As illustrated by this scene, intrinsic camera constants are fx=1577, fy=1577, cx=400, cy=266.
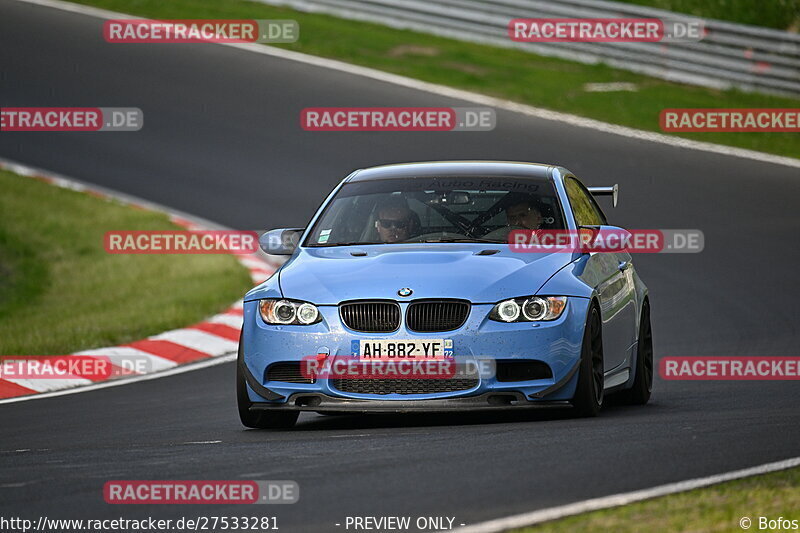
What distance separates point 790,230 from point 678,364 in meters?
6.02

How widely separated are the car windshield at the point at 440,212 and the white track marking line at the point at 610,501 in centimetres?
296

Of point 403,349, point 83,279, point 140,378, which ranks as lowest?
point 83,279

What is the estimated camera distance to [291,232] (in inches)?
380

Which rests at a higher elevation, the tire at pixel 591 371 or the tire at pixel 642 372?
the tire at pixel 591 371

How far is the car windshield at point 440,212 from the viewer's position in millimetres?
9359

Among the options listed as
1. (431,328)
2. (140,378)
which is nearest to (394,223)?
(431,328)

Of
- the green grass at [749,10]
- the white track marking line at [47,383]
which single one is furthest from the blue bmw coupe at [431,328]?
the green grass at [749,10]

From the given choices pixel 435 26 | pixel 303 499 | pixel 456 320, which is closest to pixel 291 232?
pixel 456 320

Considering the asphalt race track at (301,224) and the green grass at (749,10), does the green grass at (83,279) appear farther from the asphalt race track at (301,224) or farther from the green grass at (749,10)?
the green grass at (749,10)

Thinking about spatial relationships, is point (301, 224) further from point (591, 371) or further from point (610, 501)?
point (610, 501)

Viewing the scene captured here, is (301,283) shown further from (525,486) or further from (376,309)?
(525,486)

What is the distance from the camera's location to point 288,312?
8531 millimetres

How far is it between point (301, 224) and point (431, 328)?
33.2 ft

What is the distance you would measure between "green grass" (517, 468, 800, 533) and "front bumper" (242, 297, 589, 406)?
2114mm
